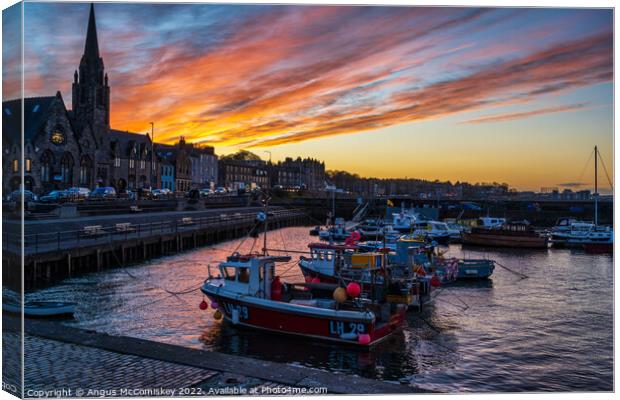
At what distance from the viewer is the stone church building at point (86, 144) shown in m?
65.1

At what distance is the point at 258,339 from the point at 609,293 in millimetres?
20553

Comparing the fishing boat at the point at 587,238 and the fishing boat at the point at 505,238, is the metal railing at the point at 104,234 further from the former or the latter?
the fishing boat at the point at 587,238

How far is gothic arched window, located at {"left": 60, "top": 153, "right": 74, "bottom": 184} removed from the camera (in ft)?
229

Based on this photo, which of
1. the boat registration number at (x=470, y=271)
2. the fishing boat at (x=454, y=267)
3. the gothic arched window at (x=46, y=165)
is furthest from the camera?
the gothic arched window at (x=46, y=165)

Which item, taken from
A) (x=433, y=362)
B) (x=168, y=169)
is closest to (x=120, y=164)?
(x=168, y=169)

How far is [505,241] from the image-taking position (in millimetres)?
54406

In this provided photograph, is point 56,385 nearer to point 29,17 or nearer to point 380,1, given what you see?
point 29,17

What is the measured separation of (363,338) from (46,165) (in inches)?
2354

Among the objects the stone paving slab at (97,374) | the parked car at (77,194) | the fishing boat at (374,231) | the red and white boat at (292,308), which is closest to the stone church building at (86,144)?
the parked car at (77,194)

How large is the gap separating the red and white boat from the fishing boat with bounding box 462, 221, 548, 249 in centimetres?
3739

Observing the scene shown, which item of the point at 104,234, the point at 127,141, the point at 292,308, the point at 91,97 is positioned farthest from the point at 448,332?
the point at 127,141

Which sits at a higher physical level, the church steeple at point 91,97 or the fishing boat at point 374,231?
the church steeple at point 91,97

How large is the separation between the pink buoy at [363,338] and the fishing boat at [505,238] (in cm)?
4018

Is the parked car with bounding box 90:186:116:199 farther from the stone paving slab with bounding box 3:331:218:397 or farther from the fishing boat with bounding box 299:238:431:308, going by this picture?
the stone paving slab with bounding box 3:331:218:397
